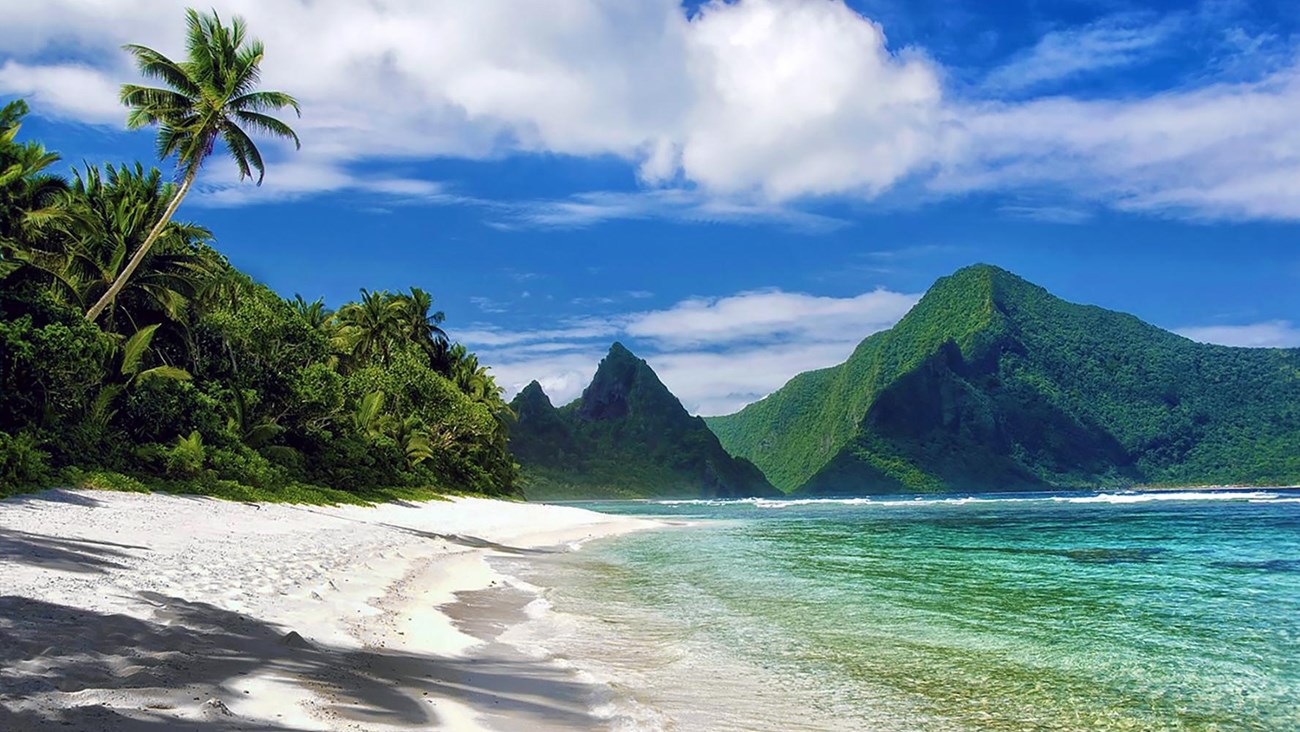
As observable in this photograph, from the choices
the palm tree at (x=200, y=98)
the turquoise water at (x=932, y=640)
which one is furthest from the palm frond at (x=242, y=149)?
the turquoise water at (x=932, y=640)

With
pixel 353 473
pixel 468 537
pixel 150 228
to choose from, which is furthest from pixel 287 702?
pixel 353 473

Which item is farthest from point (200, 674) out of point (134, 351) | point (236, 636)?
point (134, 351)

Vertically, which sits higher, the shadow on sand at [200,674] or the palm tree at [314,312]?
the palm tree at [314,312]

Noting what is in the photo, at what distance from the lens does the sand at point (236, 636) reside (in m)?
5.28

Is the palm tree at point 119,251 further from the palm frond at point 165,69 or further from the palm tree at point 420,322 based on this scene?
the palm tree at point 420,322

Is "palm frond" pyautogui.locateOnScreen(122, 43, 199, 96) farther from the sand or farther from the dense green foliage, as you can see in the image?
the sand

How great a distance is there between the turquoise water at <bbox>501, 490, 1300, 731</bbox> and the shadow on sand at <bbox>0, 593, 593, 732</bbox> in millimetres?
1128

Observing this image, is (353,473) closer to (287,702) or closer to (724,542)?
(724,542)

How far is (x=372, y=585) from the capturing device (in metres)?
13.1

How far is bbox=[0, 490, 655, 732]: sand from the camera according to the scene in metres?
5.28

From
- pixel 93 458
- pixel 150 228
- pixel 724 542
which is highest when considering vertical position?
pixel 150 228

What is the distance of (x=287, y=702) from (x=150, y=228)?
30018mm

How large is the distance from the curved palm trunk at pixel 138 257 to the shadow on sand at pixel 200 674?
71.7 feet

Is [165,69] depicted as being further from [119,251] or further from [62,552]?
[62,552]
